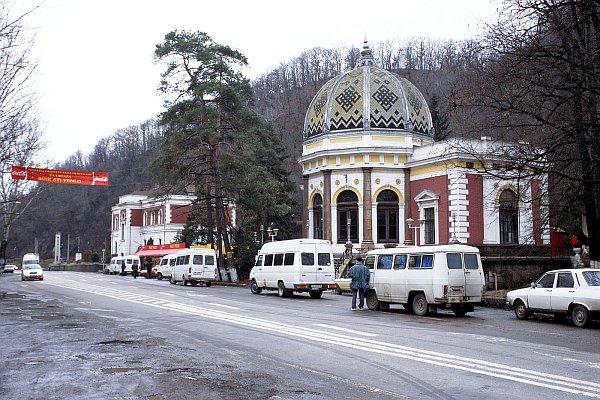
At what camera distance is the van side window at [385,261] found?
2359cm

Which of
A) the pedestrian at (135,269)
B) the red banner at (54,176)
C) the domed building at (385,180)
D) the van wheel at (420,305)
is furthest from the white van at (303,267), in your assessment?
the pedestrian at (135,269)

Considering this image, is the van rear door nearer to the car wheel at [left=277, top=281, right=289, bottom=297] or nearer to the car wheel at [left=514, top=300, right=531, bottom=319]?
the car wheel at [left=514, top=300, right=531, bottom=319]

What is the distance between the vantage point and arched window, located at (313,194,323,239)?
2057 inches

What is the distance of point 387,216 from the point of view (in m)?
49.9

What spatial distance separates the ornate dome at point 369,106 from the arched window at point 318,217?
5115 millimetres

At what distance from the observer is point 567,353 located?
41.9 feet

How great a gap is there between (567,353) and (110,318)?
41.5 ft

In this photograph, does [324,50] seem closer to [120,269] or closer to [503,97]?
[120,269]

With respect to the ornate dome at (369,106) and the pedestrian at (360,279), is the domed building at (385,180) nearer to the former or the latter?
the ornate dome at (369,106)

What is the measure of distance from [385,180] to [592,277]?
31.5m

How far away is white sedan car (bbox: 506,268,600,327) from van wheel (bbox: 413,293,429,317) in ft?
9.21

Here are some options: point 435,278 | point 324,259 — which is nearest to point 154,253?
point 324,259

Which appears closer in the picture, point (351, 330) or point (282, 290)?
point (351, 330)

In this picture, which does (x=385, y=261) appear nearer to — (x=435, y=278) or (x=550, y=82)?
(x=435, y=278)
